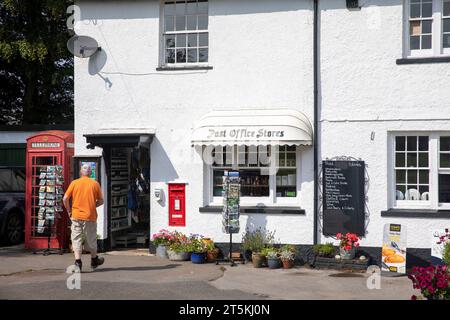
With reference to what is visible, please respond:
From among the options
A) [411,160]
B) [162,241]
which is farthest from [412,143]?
[162,241]

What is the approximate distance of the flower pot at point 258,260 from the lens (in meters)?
12.3

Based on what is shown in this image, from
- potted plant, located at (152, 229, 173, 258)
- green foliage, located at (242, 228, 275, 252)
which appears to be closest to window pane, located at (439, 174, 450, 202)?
green foliage, located at (242, 228, 275, 252)

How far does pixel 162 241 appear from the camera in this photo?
13398 mm

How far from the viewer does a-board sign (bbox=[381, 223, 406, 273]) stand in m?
11.7

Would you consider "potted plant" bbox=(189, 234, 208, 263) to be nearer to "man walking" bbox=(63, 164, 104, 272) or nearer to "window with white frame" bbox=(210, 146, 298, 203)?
"window with white frame" bbox=(210, 146, 298, 203)

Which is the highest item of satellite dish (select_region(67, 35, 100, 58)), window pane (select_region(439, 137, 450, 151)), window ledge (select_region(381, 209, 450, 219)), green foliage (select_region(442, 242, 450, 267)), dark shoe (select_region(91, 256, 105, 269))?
satellite dish (select_region(67, 35, 100, 58))

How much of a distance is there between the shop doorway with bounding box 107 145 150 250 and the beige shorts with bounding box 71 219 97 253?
2926 millimetres

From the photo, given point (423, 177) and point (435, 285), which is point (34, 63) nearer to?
point (423, 177)

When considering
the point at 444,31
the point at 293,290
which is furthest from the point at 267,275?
the point at 444,31

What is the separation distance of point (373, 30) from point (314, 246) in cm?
492

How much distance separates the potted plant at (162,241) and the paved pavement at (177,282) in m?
0.24

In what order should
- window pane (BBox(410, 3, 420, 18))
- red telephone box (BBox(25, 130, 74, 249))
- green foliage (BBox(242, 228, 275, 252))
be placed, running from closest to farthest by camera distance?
window pane (BBox(410, 3, 420, 18)) → green foliage (BBox(242, 228, 275, 252)) → red telephone box (BBox(25, 130, 74, 249))

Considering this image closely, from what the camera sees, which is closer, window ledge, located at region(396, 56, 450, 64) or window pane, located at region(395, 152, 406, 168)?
window ledge, located at region(396, 56, 450, 64)

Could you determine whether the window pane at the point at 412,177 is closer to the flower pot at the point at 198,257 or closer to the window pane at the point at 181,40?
the flower pot at the point at 198,257
